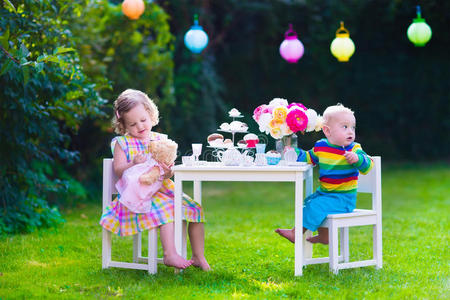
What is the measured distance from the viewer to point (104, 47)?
8.38 metres

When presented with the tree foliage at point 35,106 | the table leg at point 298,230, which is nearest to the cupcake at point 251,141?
the table leg at point 298,230

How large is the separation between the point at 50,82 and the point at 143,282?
252 centimetres

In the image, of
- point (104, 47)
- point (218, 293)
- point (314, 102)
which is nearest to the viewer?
point (218, 293)

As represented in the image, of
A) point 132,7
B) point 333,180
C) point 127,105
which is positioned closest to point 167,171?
point 127,105

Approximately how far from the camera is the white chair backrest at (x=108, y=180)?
166 inches

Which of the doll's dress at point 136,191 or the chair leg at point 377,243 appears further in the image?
the chair leg at point 377,243

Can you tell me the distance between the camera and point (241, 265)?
177 inches

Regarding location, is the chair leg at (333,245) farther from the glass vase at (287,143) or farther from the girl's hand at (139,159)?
the girl's hand at (139,159)

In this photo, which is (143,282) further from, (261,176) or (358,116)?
(358,116)

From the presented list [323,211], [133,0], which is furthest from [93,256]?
[133,0]

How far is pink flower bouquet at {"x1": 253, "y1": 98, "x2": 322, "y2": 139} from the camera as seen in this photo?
4199 mm

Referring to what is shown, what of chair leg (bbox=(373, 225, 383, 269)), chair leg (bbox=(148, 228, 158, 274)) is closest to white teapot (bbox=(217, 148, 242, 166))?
chair leg (bbox=(148, 228, 158, 274))

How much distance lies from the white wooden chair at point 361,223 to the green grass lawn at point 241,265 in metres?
0.06

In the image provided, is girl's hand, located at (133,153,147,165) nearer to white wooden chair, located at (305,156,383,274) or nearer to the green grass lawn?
the green grass lawn
